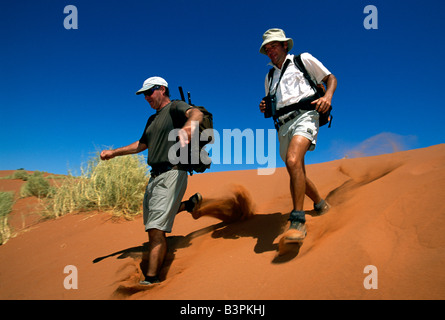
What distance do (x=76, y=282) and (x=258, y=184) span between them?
16.0 ft

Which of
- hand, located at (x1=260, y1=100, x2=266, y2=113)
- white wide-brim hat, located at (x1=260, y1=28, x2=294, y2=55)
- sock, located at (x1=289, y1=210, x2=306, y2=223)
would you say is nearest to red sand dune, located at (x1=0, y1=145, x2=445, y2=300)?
sock, located at (x1=289, y1=210, x2=306, y2=223)

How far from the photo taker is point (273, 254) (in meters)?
2.57

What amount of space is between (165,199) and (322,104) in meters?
1.91

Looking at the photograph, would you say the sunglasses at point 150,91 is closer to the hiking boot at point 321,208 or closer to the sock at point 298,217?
the sock at point 298,217

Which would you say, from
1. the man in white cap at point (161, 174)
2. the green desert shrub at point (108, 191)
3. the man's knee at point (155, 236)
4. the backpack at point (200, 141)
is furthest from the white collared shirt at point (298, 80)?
the green desert shrub at point (108, 191)

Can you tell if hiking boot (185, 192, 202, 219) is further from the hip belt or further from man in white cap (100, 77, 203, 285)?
the hip belt

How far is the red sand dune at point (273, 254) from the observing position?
5.85 ft

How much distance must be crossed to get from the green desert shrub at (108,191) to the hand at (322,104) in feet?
15.0

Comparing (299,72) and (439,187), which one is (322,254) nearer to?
(439,187)

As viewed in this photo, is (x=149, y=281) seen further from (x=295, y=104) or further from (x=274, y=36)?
(x=274, y=36)


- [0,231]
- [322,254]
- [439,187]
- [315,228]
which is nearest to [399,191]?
[439,187]

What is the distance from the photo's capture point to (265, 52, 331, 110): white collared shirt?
9.62ft

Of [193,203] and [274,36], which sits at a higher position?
[274,36]

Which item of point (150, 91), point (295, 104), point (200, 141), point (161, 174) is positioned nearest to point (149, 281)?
point (161, 174)
